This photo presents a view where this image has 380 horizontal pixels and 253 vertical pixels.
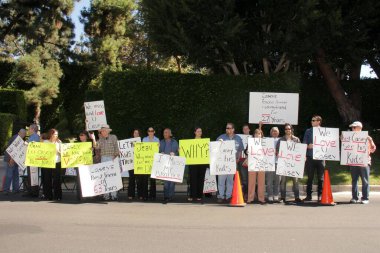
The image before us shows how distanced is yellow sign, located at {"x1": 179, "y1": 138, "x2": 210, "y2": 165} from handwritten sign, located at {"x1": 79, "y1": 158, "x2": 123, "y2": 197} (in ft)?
5.09

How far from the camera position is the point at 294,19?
14438 mm

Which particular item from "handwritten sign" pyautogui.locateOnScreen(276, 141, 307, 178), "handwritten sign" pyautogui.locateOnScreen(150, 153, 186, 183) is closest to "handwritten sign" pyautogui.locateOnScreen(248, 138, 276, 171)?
"handwritten sign" pyautogui.locateOnScreen(276, 141, 307, 178)

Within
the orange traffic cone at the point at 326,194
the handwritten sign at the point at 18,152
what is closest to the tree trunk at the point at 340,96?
the orange traffic cone at the point at 326,194

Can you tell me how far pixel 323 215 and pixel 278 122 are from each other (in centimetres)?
598

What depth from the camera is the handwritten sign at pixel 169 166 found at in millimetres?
10781

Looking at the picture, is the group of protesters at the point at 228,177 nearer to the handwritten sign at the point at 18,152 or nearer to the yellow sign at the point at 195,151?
the yellow sign at the point at 195,151

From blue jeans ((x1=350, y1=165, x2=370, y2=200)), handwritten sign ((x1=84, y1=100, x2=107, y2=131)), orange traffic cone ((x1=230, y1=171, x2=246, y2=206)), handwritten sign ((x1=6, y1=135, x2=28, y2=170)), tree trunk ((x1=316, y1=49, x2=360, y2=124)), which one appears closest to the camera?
orange traffic cone ((x1=230, y1=171, x2=246, y2=206))

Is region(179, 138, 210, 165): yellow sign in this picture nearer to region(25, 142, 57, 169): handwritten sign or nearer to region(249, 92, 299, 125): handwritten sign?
region(25, 142, 57, 169): handwritten sign

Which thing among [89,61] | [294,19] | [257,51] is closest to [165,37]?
[257,51]

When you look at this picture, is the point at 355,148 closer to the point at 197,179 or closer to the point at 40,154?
the point at 197,179

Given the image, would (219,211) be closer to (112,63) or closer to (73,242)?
(73,242)

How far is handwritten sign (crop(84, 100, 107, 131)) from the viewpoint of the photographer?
14922mm

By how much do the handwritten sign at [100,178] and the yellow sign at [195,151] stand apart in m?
1.55

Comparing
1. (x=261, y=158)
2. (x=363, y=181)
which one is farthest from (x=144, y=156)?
(x=363, y=181)
